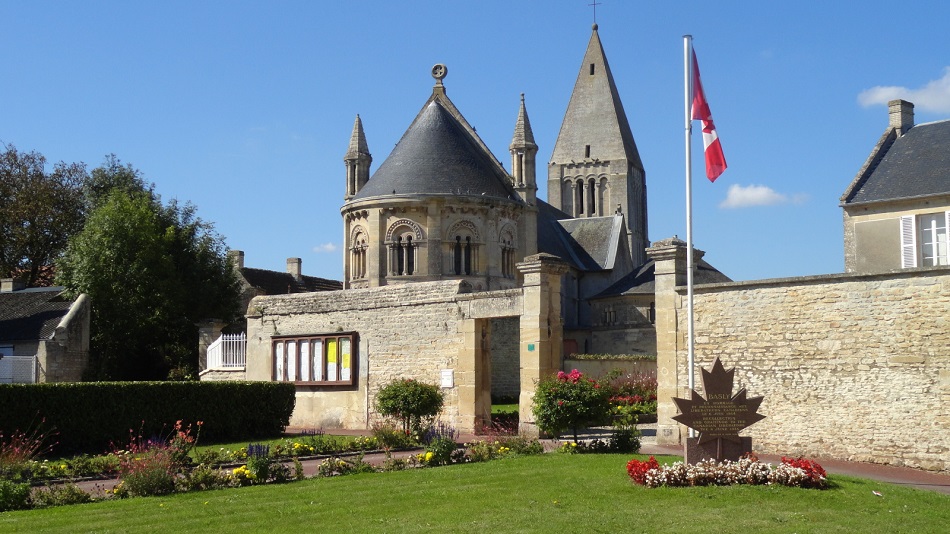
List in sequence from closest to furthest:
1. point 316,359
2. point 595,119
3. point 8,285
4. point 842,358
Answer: point 842,358
point 316,359
point 8,285
point 595,119

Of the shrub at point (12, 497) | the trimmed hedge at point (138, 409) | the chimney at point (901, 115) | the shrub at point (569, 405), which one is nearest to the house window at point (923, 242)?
the chimney at point (901, 115)

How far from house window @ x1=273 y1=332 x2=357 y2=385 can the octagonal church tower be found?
1709 cm

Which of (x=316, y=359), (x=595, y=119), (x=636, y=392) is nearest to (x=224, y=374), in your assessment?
(x=316, y=359)

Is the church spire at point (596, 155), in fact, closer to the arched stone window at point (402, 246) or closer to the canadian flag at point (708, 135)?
the arched stone window at point (402, 246)

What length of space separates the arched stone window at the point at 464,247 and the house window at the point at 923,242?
21.2 metres

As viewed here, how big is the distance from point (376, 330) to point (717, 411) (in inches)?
494

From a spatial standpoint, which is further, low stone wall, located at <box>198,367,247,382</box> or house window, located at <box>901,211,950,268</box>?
low stone wall, located at <box>198,367,247,382</box>

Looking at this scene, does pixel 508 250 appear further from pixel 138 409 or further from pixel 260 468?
pixel 260 468

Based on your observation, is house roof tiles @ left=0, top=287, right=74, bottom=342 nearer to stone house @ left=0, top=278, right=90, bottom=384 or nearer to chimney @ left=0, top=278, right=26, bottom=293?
stone house @ left=0, top=278, right=90, bottom=384

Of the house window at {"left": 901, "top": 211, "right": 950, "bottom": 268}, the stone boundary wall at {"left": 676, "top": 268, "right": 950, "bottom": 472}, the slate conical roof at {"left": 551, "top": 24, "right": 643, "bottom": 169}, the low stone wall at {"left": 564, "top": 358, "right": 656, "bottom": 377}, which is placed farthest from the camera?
the slate conical roof at {"left": 551, "top": 24, "right": 643, "bottom": 169}

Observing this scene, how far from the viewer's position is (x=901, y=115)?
30.3m

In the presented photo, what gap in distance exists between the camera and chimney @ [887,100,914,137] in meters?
30.2

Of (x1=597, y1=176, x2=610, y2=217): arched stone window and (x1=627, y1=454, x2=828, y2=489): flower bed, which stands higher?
(x1=597, y1=176, x2=610, y2=217): arched stone window

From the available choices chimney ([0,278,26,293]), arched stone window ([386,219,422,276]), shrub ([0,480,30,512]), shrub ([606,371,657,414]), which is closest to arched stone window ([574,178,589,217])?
arched stone window ([386,219,422,276])
